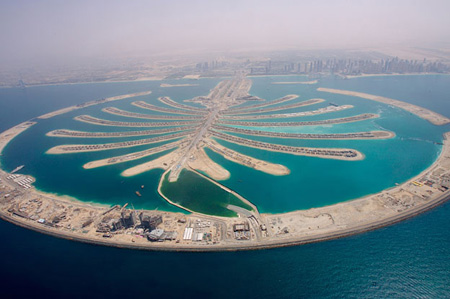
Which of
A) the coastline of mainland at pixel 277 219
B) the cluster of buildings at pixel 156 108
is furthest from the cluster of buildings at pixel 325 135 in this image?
the cluster of buildings at pixel 156 108

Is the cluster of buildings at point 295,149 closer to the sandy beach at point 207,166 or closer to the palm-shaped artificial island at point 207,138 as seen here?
the palm-shaped artificial island at point 207,138

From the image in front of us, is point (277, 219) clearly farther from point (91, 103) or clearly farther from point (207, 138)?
point (91, 103)

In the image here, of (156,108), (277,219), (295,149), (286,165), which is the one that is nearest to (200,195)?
(277,219)

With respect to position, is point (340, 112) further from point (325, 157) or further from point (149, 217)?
point (149, 217)

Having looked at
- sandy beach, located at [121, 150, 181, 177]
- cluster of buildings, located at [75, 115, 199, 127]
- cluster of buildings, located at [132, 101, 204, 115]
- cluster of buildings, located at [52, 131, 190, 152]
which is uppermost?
cluster of buildings, located at [132, 101, 204, 115]

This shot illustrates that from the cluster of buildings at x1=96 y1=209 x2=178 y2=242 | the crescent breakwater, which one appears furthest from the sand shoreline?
the crescent breakwater

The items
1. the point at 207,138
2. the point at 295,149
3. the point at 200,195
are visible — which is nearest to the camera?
the point at 200,195

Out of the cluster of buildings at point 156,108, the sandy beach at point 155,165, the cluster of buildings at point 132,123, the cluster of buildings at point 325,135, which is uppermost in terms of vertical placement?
the cluster of buildings at point 156,108

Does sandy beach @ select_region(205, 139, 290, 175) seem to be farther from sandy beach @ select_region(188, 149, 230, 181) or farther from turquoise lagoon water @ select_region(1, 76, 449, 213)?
sandy beach @ select_region(188, 149, 230, 181)
